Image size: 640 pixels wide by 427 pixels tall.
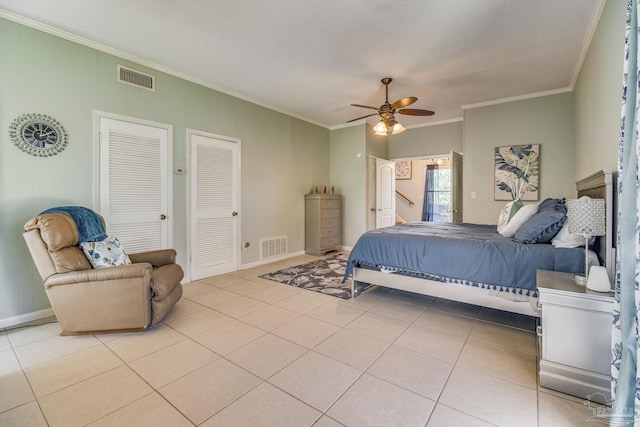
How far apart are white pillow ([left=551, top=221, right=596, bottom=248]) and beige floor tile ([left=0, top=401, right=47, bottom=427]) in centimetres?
353

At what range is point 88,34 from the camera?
9.46ft

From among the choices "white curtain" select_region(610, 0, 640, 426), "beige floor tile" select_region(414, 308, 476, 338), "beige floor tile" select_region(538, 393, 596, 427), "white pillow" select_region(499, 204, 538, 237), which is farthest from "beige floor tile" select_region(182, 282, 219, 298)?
"white curtain" select_region(610, 0, 640, 426)

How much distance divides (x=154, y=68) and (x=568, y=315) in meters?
4.73

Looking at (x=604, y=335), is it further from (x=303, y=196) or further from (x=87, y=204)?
(x=303, y=196)

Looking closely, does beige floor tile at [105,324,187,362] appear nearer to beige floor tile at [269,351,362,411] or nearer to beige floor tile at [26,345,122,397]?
beige floor tile at [26,345,122,397]

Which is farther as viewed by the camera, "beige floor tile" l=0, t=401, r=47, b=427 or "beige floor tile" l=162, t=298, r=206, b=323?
"beige floor tile" l=162, t=298, r=206, b=323

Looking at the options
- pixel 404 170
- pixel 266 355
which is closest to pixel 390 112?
pixel 266 355

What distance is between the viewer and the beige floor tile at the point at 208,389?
1533mm

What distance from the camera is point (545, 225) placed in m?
2.29

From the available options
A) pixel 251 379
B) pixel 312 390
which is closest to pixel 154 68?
pixel 251 379

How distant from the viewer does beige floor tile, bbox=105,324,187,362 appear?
2098 millimetres

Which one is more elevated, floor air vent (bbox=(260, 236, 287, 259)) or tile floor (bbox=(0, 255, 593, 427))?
floor air vent (bbox=(260, 236, 287, 259))

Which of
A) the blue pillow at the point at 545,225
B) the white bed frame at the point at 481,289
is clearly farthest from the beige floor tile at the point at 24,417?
the blue pillow at the point at 545,225

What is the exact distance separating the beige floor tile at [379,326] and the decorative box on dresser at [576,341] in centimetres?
101
